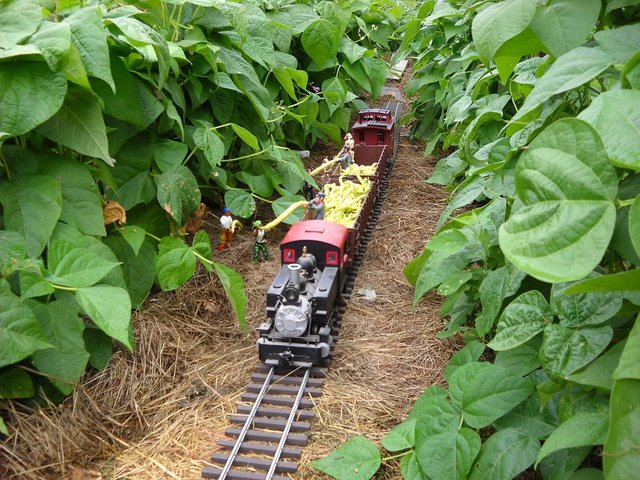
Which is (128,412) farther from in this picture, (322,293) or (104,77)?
(104,77)

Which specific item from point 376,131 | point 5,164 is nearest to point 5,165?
point 5,164

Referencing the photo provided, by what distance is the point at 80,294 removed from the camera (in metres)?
2.04

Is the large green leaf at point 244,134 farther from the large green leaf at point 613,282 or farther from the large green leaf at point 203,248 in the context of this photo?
the large green leaf at point 613,282

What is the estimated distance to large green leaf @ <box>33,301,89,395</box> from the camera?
2.13 m

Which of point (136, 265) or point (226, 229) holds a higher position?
point (136, 265)

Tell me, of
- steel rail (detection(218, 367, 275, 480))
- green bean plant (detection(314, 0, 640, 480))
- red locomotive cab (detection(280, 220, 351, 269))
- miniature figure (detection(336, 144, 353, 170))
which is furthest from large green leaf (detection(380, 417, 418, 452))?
miniature figure (detection(336, 144, 353, 170))

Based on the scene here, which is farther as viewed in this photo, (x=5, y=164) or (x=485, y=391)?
(x=5, y=164)

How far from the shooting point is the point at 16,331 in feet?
6.34

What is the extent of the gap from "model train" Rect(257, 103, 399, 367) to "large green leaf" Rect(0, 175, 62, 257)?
1010mm

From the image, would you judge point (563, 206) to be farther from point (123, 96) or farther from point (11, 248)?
point (123, 96)

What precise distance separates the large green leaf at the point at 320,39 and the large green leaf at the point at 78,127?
2.85 metres

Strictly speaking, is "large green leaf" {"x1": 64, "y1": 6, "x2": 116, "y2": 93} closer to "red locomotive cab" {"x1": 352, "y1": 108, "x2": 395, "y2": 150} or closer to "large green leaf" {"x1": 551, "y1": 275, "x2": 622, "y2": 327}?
"large green leaf" {"x1": 551, "y1": 275, "x2": 622, "y2": 327}

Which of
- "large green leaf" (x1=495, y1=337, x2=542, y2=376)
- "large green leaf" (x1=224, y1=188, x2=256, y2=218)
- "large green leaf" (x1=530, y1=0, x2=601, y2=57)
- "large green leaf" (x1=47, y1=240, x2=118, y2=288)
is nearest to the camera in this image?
"large green leaf" (x1=530, y1=0, x2=601, y2=57)

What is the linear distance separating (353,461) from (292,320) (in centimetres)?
78
